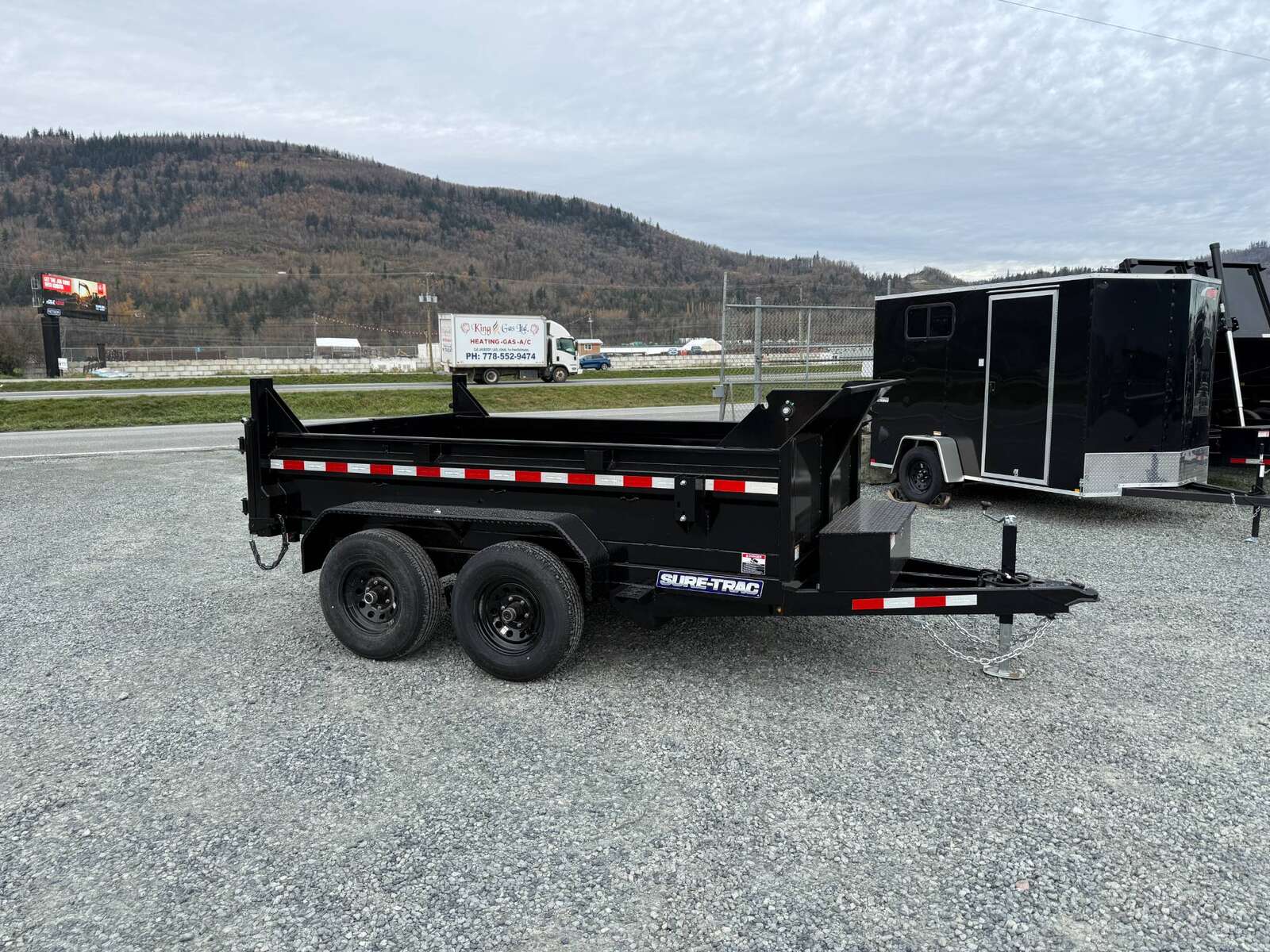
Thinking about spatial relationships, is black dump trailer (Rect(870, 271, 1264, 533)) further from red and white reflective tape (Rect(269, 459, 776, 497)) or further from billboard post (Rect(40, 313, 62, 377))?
billboard post (Rect(40, 313, 62, 377))

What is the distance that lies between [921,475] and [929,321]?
1773mm

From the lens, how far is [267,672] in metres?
4.98

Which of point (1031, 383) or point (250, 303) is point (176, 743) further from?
point (250, 303)

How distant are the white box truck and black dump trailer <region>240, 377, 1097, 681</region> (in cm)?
3827

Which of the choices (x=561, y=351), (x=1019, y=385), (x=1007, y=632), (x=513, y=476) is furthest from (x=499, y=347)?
(x=1007, y=632)

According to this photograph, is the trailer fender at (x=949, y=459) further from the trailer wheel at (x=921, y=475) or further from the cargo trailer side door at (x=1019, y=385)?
the cargo trailer side door at (x=1019, y=385)

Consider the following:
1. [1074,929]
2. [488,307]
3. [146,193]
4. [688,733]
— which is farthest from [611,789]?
[146,193]

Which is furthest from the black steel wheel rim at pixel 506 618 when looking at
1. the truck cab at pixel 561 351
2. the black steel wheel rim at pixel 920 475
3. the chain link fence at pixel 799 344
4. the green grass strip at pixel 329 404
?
the truck cab at pixel 561 351

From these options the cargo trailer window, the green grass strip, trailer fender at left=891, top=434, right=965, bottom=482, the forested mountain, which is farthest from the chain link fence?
the forested mountain

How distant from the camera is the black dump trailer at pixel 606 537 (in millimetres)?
4406

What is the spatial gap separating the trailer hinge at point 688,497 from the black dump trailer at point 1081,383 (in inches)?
215

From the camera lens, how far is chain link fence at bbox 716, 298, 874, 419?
13.0 m

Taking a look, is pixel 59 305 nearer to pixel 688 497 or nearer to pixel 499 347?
pixel 499 347

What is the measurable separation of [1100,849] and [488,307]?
130591 mm
